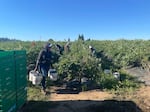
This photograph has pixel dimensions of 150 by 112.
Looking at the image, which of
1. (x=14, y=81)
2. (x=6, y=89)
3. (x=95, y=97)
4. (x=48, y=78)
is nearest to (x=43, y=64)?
(x=48, y=78)

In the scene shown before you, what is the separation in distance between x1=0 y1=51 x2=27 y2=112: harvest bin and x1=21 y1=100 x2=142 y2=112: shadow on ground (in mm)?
424

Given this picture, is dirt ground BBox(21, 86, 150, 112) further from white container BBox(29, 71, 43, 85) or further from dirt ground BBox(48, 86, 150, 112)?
white container BBox(29, 71, 43, 85)

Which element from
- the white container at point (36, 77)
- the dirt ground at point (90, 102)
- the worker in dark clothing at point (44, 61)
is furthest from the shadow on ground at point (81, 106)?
the worker in dark clothing at point (44, 61)

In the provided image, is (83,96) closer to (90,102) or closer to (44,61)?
(90,102)

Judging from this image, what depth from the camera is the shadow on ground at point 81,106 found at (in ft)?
25.6

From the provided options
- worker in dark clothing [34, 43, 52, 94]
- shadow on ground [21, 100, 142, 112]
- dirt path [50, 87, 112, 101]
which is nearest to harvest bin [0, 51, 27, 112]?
shadow on ground [21, 100, 142, 112]

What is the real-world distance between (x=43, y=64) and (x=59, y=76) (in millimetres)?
1567

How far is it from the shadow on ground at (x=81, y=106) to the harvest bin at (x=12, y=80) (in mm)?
424

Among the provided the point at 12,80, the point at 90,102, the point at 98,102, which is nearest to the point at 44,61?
the point at 90,102

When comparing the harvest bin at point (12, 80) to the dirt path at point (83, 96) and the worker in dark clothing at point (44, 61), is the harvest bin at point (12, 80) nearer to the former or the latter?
the dirt path at point (83, 96)

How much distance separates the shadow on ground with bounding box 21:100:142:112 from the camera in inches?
307

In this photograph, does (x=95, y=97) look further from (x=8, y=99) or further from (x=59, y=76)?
(x=8, y=99)

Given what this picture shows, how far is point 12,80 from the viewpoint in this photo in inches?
255

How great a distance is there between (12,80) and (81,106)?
A: 2.34 meters
